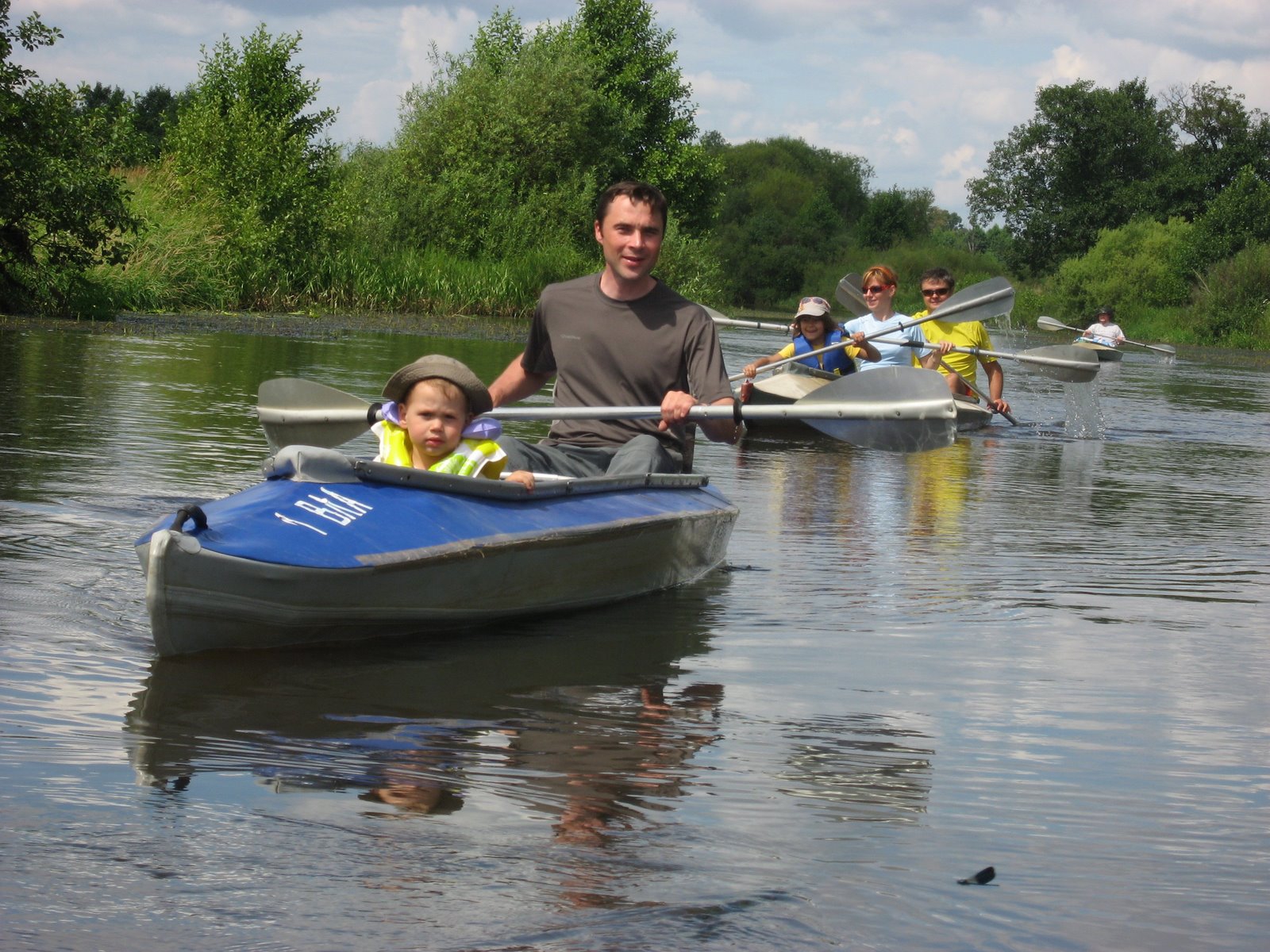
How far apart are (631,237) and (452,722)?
2356 millimetres

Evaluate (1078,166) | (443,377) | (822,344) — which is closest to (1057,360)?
(822,344)

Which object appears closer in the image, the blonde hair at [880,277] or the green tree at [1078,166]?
the blonde hair at [880,277]

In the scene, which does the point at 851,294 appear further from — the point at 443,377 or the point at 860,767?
the point at 860,767

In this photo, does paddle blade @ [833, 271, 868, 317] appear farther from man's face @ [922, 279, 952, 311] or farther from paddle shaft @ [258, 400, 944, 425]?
paddle shaft @ [258, 400, 944, 425]

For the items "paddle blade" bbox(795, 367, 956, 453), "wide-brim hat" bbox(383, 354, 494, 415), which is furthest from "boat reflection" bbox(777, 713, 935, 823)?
"paddle blade" bbox(795, 367, 956, 453)

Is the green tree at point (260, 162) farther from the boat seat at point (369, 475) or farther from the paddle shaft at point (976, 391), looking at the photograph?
the boat seat at point (369, 475)

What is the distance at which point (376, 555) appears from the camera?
171 inches

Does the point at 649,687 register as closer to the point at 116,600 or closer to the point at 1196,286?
the point at 116,600

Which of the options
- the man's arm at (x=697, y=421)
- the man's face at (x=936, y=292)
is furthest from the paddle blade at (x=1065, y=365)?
the man's arm at (x=697, y=421)

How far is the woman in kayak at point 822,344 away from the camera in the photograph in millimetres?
11688

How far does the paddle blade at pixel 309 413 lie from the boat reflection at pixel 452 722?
4.85 ft

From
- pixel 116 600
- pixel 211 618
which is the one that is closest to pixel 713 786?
pixel 211 618

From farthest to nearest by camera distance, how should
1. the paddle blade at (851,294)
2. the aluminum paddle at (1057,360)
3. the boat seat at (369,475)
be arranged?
the paddle blade at (851,294)
the aluminum paddle at (1057,360)
the boat seat at (369,475)

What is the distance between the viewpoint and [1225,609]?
5.96 metres
